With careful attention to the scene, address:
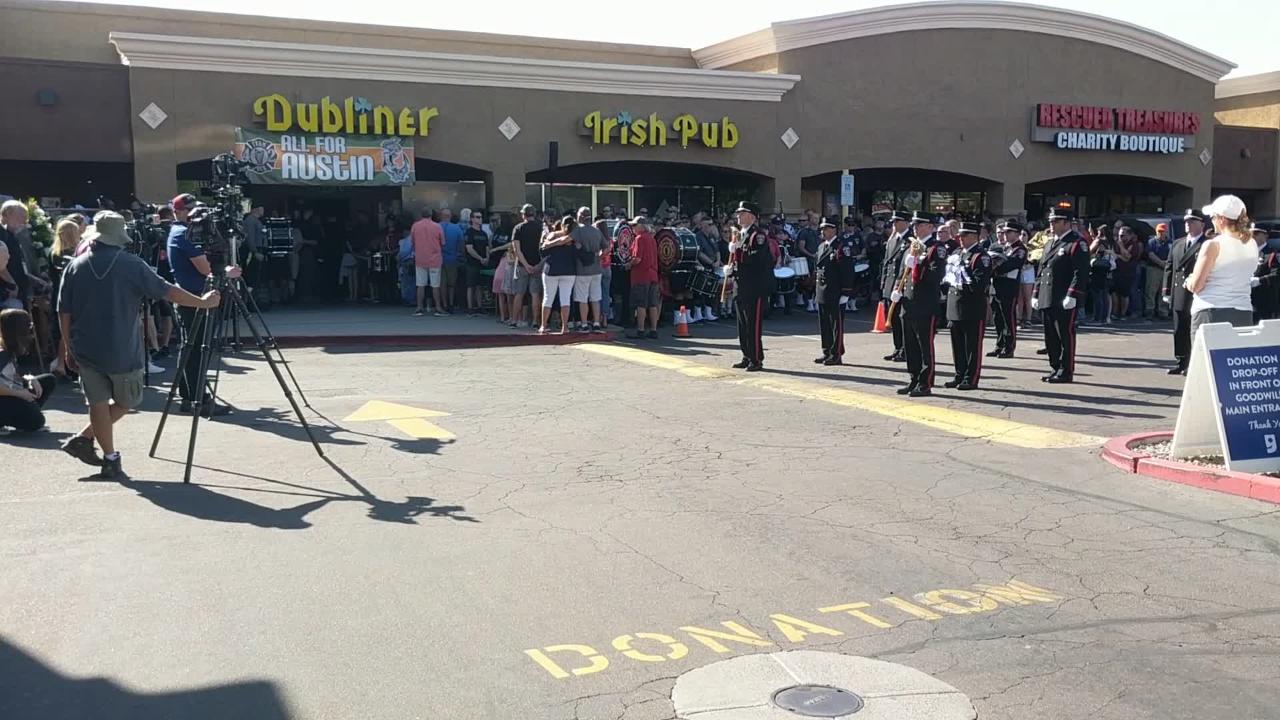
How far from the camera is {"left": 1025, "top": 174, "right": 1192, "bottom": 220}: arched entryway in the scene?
33.8m

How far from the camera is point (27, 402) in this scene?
32.3 ft

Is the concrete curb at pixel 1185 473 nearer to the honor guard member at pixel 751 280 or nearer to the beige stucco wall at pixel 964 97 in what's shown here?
the honor guard member at pixel 751 280

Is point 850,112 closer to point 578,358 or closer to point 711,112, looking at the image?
point 711,112

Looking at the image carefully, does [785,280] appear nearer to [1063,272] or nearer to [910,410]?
[1063,272]

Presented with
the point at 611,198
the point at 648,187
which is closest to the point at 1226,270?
the point at 611,198

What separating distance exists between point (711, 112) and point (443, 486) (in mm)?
19382

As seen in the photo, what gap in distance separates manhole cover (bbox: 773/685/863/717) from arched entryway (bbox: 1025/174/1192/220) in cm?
3127

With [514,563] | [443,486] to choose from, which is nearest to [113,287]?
[443,486]

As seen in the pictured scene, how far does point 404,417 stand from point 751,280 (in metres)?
5.30

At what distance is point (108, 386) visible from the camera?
325 inches

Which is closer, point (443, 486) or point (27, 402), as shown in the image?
point (443, 486)

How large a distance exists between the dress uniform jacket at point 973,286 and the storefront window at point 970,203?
68.0 feet

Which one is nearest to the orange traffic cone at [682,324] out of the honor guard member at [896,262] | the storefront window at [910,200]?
the honor guard member at [896,262]

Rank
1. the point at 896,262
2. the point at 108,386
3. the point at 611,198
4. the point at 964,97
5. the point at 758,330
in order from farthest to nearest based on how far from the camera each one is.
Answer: the point at 611,198 → the point at 964,97 → the point at 896,262 → the point at 758,330 → the point at 108,386
